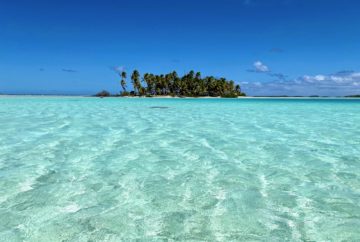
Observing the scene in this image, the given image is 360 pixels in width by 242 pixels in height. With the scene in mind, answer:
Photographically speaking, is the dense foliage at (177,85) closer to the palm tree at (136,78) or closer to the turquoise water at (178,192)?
the palm tree at (136,78)

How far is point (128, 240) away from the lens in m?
2.98

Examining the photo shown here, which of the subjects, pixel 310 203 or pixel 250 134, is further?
pixel 250 134

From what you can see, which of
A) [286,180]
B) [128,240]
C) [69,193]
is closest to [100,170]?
[69,193]

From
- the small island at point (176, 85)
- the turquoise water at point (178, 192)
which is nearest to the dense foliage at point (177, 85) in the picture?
the small island at point (176, 85)

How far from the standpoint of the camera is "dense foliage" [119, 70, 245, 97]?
81.4m

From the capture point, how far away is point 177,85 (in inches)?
3243

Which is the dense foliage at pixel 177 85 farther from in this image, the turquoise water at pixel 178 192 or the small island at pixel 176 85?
the turquoise water at pixel 178 192

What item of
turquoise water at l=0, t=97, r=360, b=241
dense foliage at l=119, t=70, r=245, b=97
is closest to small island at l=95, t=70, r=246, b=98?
dense foliage at l=119, t=70, r=245, b=97

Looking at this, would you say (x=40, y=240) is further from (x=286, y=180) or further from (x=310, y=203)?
(x=286, y=180)

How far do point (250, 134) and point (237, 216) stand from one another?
695 centimetres

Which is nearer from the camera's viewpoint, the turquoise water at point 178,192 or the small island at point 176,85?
the turquoise water at point 178,192

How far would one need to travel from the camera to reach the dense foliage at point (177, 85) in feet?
267

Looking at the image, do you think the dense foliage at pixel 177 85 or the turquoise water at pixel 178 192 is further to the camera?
the dense foliage at pixel 177 85

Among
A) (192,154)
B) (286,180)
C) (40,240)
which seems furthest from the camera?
(192,154)
